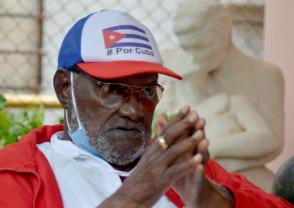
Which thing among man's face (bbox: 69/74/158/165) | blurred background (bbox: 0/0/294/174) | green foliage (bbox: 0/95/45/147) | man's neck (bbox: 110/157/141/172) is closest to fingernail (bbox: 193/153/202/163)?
man's face (bbox: 69/74/158/165)

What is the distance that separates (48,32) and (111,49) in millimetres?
4665

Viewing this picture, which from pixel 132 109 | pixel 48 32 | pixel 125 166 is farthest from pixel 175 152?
pixel 48 32

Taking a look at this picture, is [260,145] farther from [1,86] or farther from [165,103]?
[1,86]

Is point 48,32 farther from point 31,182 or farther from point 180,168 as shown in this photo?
point 180,168

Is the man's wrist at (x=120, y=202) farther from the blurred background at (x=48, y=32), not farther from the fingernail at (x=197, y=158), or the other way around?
the blurred background at (x=48, y=32)

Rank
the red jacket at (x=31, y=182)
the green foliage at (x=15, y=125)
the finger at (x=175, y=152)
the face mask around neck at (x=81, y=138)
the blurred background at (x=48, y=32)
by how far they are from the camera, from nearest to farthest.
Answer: the finger at (x=175, y=152) → the red jacket at (x=31, y=182) → the face mask around neck at (x=81, y=138) → the green foliage at (x=15, y=125) → the blurred background at (x=48, y=32)

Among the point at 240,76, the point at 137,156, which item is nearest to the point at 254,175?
the point at 240,76

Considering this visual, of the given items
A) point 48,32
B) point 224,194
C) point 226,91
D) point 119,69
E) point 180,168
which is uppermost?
point 119,69

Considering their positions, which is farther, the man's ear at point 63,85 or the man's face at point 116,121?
the man's ear at point 63,85

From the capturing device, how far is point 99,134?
229 cm

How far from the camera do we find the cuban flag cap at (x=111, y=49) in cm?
224

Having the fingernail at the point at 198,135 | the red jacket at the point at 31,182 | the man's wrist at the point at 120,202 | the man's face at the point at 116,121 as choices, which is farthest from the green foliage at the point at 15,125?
the fingernail at the point at 198,135

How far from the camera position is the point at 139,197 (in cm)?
198

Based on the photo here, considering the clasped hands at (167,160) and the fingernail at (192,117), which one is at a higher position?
the fingernail at (192,117)
